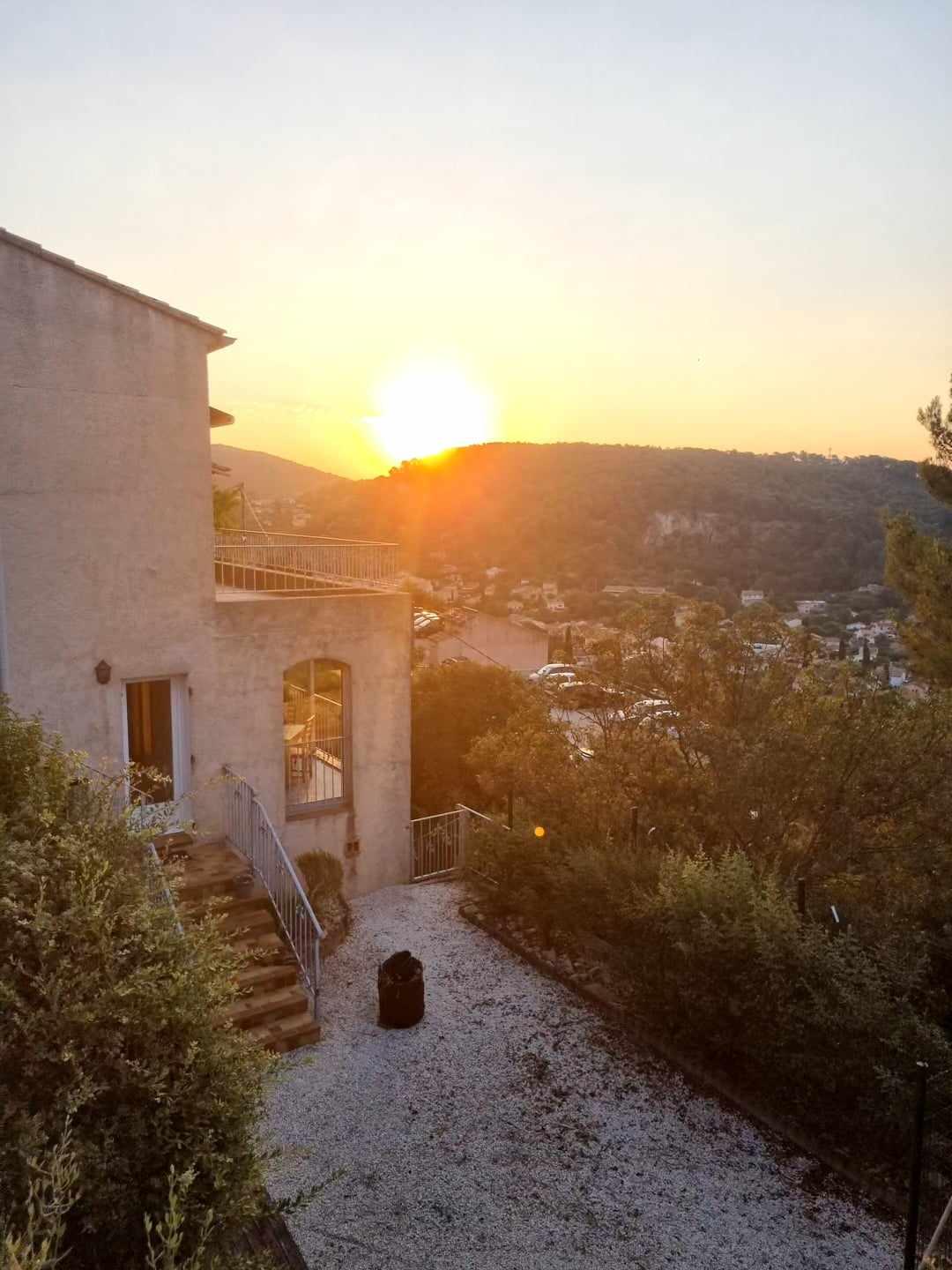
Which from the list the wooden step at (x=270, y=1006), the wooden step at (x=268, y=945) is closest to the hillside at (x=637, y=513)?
the wooden step at (x=268, y=945)

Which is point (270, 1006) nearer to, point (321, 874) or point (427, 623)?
point (321, 874)

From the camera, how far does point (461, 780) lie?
17.7m

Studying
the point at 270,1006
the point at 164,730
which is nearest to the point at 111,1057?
the point at 270,1006

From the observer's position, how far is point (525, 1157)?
7.49 metres

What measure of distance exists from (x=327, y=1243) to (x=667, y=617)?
851 cm

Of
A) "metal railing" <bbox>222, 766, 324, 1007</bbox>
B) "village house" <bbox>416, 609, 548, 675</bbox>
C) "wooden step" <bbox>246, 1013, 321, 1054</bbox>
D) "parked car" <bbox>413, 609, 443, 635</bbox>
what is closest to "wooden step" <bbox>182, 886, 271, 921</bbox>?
"metal railing" <bbox>222, 766, 324, 1007</bbox>

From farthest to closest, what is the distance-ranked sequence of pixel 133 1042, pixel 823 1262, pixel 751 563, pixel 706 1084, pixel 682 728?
pixel 751 563 → pixel 682 728 → pixel 706 1084 → pixel 823 1262 → pixel 133 1042

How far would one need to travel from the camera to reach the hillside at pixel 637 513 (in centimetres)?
5869

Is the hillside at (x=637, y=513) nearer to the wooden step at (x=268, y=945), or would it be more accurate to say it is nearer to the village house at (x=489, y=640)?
the village house at (x=489, y=640)

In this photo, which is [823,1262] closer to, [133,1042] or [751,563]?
[133,1042]

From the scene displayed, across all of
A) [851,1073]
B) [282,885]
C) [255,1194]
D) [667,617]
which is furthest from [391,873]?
[255,1194]

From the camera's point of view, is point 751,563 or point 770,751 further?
point 751,563

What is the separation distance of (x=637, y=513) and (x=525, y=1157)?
62793 millimetres

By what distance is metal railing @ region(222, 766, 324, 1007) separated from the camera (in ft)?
32.6
